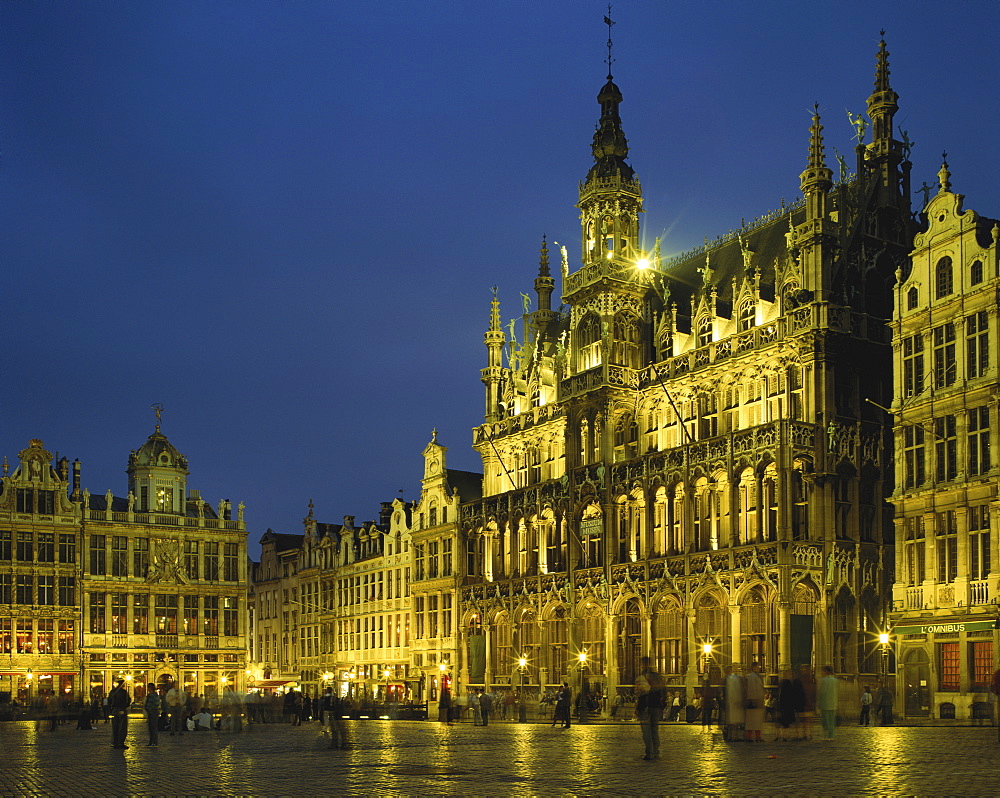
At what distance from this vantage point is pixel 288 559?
104375 mm

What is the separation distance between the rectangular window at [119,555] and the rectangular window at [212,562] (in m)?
5.78

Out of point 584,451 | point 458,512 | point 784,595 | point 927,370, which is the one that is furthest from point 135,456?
point 927,370

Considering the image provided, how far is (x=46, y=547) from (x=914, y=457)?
193ft

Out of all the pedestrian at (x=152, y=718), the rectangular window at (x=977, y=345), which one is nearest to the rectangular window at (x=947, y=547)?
the rectangular window at (x=977, y=345)

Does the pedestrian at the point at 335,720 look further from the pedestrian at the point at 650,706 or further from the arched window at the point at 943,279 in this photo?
the arched window at the point at 943,279

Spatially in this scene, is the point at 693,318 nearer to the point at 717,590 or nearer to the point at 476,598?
the point at 717,590

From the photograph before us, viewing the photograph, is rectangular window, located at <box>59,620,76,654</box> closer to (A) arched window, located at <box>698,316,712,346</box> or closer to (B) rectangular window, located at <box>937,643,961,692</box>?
(A) arched window, located at <box>698,316,712,346</box>

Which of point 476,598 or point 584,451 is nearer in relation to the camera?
point 584,451

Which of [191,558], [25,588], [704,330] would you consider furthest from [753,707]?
[191,558]

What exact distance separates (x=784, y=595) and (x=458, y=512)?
28.6 metres

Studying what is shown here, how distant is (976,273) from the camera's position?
4875cm

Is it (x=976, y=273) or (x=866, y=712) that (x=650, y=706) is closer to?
(x=866, y=712)

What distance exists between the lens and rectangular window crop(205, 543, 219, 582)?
94.9 meters

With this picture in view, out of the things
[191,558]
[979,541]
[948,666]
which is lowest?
[948,666]
